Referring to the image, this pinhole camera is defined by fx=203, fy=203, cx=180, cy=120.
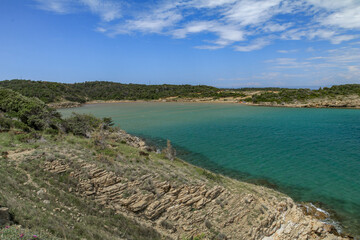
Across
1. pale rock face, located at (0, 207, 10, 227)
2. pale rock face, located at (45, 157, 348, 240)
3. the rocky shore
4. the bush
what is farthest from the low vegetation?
pale rock face, located at (0, 207, 10, 227)

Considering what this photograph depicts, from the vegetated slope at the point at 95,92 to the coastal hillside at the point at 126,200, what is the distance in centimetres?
7858

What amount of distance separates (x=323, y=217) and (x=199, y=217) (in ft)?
23.6

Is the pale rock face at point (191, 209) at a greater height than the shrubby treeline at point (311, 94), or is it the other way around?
the shrubby treeline at point (311, 94)

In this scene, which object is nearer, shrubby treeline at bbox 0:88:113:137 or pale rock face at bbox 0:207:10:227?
pale rock face at bbox 0:207:10:227

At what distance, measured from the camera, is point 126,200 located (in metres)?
9.45

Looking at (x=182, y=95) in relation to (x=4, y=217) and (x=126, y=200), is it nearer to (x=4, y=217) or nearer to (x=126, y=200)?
(x=126, y=200)

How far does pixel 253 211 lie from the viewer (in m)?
10.8

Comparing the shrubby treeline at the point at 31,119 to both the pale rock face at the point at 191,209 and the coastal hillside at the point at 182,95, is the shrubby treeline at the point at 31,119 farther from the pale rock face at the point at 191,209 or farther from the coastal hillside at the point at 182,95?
the coastal hillside at the point at 182,95

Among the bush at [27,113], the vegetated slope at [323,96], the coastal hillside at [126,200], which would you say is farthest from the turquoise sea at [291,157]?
the vegetated slope at [323,96]

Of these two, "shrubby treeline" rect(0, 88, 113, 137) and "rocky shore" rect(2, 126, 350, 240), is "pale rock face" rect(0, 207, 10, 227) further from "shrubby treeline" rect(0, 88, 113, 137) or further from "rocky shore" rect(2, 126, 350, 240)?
"shrubby treeline" rect(0, 88, 113, 137)

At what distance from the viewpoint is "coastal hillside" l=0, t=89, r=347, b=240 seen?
734cm

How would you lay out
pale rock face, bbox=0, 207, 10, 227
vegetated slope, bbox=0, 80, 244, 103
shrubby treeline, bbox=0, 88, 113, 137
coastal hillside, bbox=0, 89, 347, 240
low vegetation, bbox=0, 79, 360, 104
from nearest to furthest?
1. pale rock face, bbox=0, 207, 10, 227
2. coastal hillside, bbox=0, 89, 347, 240
3. shrubby treeline, bbox=0, 88, 113, 137
4. low vegetation, bbox=0, 79, 360, 104
5. vegetated slope, bbox=0, 80, 244, 103

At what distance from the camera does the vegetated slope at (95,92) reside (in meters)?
82.6

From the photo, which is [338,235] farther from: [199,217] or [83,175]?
[83,175]
